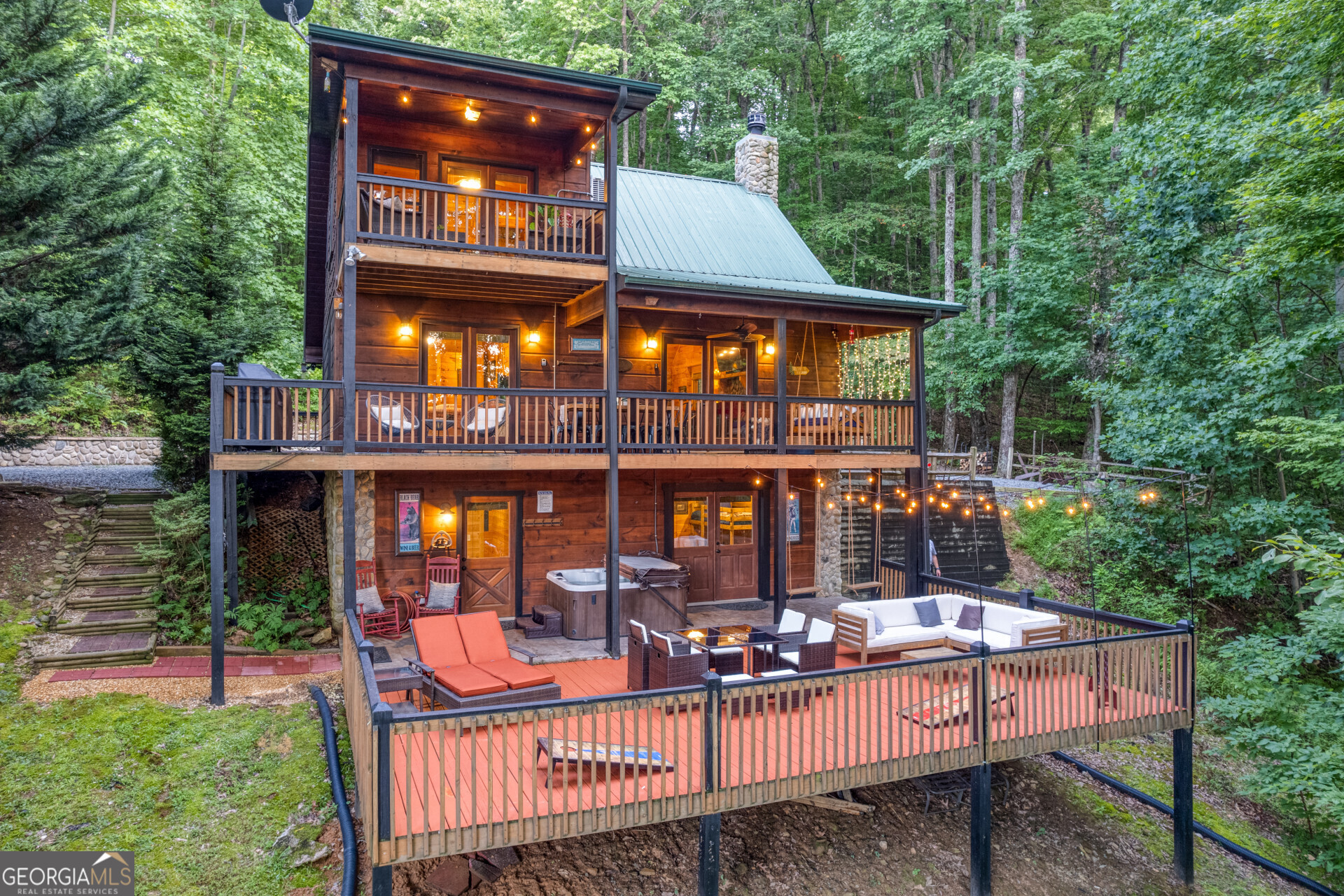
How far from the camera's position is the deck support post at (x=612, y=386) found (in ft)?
32.2

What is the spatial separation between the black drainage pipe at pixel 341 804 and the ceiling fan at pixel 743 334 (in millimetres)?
8701

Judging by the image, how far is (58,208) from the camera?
11188mm

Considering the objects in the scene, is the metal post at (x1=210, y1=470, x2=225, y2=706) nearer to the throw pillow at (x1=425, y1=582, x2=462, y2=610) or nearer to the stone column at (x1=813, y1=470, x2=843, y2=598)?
the throw pillow at (x1=425, y1=582, x2=462, y2=610)

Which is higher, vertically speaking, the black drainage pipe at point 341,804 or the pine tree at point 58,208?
the pine tree at point 58,208

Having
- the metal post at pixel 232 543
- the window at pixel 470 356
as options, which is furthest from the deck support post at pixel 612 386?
the metal post at pixel 232 543

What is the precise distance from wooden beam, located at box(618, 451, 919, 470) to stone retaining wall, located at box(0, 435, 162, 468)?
15.0 metres

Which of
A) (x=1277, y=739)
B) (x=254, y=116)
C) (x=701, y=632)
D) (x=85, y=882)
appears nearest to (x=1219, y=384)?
(x=1277, y=739)

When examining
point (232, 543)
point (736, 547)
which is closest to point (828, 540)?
point (736, 547)

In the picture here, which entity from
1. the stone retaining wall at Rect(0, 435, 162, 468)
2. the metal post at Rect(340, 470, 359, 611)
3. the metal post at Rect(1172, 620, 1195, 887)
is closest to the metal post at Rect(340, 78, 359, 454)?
the metal post at Rect(340, 470, 359, 611)

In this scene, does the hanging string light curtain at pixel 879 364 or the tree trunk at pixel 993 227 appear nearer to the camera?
the hanging string light curtain at pixel 879 364

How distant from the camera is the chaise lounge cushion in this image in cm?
796

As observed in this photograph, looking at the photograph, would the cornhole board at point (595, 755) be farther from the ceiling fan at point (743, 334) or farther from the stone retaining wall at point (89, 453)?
the stone retaining wall at point (89, 453)

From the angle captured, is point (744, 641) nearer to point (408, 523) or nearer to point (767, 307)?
point (767, 307)

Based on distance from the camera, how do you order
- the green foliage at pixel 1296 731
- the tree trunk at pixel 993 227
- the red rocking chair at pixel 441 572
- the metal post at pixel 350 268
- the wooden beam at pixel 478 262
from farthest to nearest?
the tree trunk at pixel 993 227 < the red rocking chair at pixel 441 572 < the wooden beam at pixel 478 262 < the metal post at pixel 350 268 < the green foliage at pixel 1296 731
